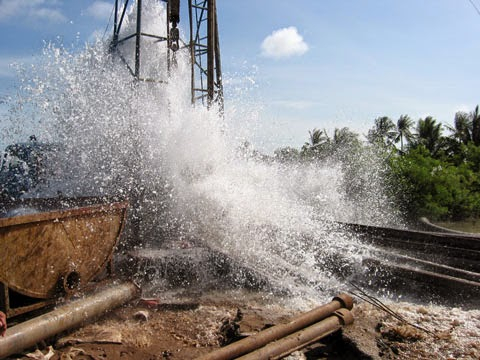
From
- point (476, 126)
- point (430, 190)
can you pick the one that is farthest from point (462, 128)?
point (430, 190)

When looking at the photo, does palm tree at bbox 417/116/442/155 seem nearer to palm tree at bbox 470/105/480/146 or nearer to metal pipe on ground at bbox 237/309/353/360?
palm tree at bbox 470/105/480/146

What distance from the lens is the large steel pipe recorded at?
9.97 ft

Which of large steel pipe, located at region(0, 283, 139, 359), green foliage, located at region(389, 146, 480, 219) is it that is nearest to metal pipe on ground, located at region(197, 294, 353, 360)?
large steel pipe, located at region(0, 283, 139, 359)

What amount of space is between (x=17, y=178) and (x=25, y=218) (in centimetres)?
551

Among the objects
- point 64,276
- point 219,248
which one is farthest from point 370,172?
point 64,276

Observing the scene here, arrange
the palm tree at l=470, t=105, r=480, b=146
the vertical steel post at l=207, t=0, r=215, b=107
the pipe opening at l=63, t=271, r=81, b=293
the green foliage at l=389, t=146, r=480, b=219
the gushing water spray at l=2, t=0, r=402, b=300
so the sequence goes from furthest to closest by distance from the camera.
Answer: the palm tree at l=470, t=105, r=480, b=146, the green foliage at l=389, t=146, r=480, b=219, the vertical steel post at l=207, t=0, r=215, b=107, the gushing water spray at l=2, t=0, r=402, b=300, the pipe opening at l=63, t=271, r=81, b=293

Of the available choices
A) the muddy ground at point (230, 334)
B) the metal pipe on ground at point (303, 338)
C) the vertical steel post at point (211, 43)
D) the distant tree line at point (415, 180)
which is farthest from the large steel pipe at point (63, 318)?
the distant tree line at point (415, 180)

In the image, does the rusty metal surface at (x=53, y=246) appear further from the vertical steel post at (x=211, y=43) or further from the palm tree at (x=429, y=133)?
the palm tree at (x=429, y=133)

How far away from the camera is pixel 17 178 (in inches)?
318

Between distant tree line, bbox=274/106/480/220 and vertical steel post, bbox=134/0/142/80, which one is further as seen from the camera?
distant tree line, bbox=274/106/480/220

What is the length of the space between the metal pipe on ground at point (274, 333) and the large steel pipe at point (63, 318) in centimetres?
151

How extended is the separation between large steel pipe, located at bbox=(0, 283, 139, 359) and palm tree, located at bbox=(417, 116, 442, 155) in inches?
1441

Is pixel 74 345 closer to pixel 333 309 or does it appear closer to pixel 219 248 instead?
pixel 333 309

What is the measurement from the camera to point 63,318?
354 cm
